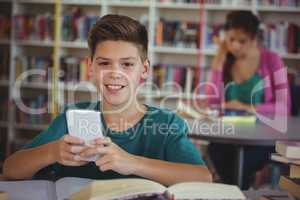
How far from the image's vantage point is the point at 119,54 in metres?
1.40

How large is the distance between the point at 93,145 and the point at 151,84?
320 centimetres

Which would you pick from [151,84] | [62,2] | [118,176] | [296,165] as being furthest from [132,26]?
[62,2]

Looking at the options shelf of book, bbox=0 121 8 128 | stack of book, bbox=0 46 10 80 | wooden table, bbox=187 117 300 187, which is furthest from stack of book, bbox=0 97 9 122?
wooden table, bbox=187 117 300 187

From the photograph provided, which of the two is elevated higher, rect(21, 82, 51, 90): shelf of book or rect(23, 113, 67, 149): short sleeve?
rect(23, 113, 67, 149): short sleeve

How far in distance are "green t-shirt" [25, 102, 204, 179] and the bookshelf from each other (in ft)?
9.04

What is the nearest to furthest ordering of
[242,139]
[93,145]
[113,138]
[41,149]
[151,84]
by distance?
[93,145] → [41,149] → [113,138] → [242,139] → [151,84]

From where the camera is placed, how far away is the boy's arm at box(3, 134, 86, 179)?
1.16 m

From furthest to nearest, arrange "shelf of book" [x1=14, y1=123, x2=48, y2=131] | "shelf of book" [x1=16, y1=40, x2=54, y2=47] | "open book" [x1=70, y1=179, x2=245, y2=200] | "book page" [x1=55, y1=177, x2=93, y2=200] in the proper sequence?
"shelf of book" [x1=14, y1=123, x2=48, y2=131], "shelf of book" [x1=16, y1=40, x2=54, y2=47], "book page" [x1=55, y1=177, x2=93, y2=200], "open book" [x1=70, y1=179, x2=245, y2=200]

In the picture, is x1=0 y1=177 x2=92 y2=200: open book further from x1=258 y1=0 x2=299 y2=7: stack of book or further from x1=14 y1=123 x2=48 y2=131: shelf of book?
x1=14 y1=123 x2=48 y2=131: shelf of book

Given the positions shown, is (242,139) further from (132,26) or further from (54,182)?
(54,182)

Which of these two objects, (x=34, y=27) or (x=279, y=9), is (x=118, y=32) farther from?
(x=34, y=27)

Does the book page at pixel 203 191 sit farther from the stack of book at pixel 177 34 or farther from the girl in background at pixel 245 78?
the stack of book at pixel 177 34
